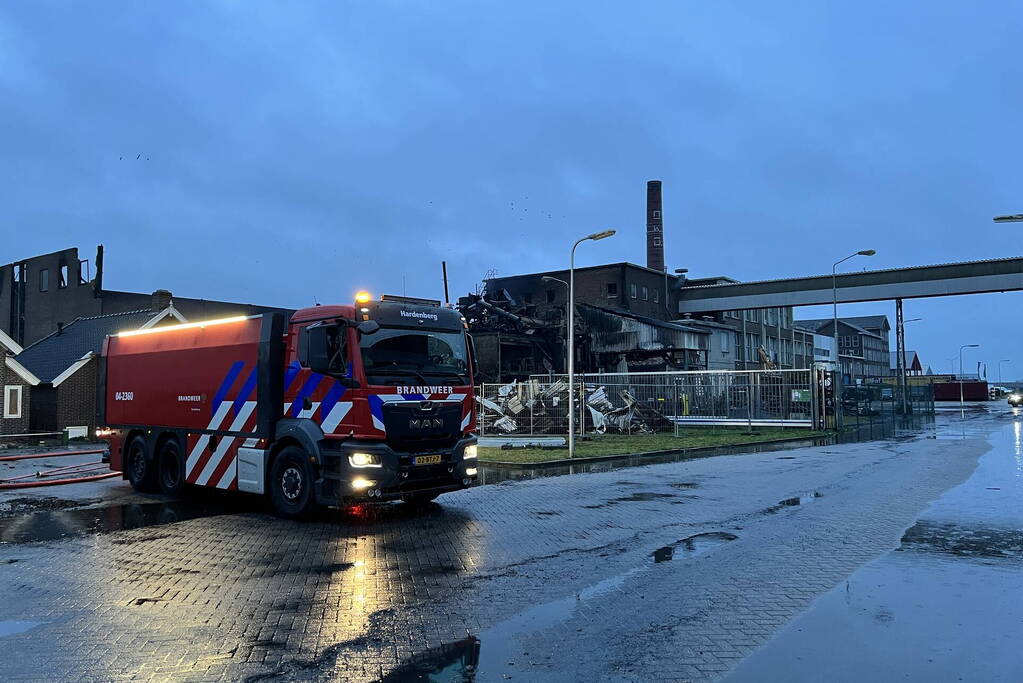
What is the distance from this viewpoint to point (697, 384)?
32156 mm

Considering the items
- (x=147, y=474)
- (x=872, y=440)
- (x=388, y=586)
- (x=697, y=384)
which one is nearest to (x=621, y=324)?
(x=697, y=384)

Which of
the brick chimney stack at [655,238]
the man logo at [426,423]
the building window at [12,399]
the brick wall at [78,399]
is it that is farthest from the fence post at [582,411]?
the brick chimney stack at [655,238]

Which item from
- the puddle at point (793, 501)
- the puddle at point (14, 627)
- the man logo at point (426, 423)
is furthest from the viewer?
the puddle at point (793, 501)

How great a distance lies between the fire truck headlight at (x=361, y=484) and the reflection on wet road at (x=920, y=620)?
587 centimetres

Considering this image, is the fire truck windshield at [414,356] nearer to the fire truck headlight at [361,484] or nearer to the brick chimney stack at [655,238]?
the fire truck headlight at [361,484]

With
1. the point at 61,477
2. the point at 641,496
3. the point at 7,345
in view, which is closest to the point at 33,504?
the point at 61,477

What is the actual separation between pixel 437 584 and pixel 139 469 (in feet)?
30.8

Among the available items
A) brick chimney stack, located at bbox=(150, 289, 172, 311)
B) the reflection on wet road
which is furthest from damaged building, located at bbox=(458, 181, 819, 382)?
the reflection on wet road

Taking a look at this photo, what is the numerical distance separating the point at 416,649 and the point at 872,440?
25.0 meters

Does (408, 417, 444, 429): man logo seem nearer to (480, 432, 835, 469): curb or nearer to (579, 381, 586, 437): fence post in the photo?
(480, 432, 835, 469): curb

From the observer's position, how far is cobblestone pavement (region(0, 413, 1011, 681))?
5055mm

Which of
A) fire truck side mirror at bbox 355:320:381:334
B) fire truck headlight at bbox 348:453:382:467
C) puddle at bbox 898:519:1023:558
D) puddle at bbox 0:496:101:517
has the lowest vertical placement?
puddle at bbox 0:496:101:517

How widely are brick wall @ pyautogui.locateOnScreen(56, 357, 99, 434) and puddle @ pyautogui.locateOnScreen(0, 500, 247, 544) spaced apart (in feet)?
71.2

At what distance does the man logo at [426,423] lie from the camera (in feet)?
34.9
